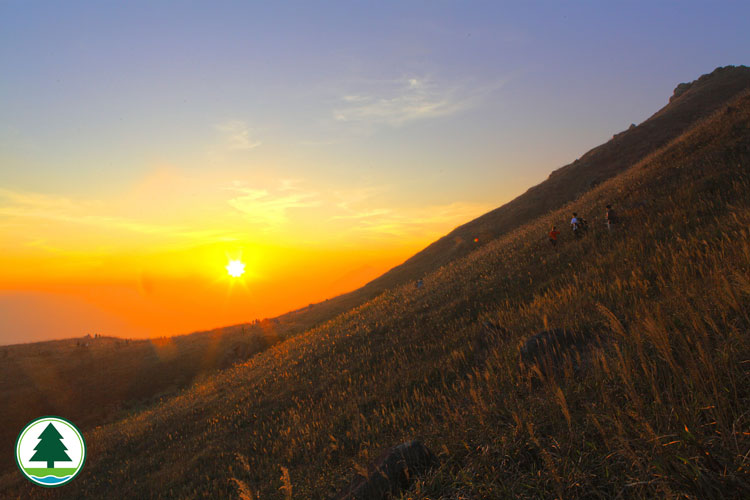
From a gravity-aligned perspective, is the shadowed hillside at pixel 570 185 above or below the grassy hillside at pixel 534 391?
above

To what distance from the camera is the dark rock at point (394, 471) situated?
11.1 feet

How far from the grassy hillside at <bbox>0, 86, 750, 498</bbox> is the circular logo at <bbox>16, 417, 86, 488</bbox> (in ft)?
4.23

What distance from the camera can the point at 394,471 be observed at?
11.5 feet

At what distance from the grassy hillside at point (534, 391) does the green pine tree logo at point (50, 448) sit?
1.51 m

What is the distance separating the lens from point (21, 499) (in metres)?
9.48

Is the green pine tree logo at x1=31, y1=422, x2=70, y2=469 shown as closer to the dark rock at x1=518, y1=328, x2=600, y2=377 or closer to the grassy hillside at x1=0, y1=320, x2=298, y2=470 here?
the dark rock at x1=518, y1=328, x2=600, y2=377

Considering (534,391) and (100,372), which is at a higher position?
(100,372)

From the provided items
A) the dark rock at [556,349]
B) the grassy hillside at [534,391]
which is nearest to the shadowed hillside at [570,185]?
the grassy hillside at [534,391]

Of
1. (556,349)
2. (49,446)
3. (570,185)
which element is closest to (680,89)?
(570,185)

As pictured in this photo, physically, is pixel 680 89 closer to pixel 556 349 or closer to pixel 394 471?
pixel 556 349

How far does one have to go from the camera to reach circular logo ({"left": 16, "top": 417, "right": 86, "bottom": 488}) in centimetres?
703

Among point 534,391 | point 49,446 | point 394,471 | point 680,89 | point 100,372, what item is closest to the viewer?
point 394,471

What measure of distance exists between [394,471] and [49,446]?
28.3 ft

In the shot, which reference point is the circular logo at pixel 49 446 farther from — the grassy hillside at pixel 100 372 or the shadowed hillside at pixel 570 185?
the shadowed hillside at pixel 570 185
